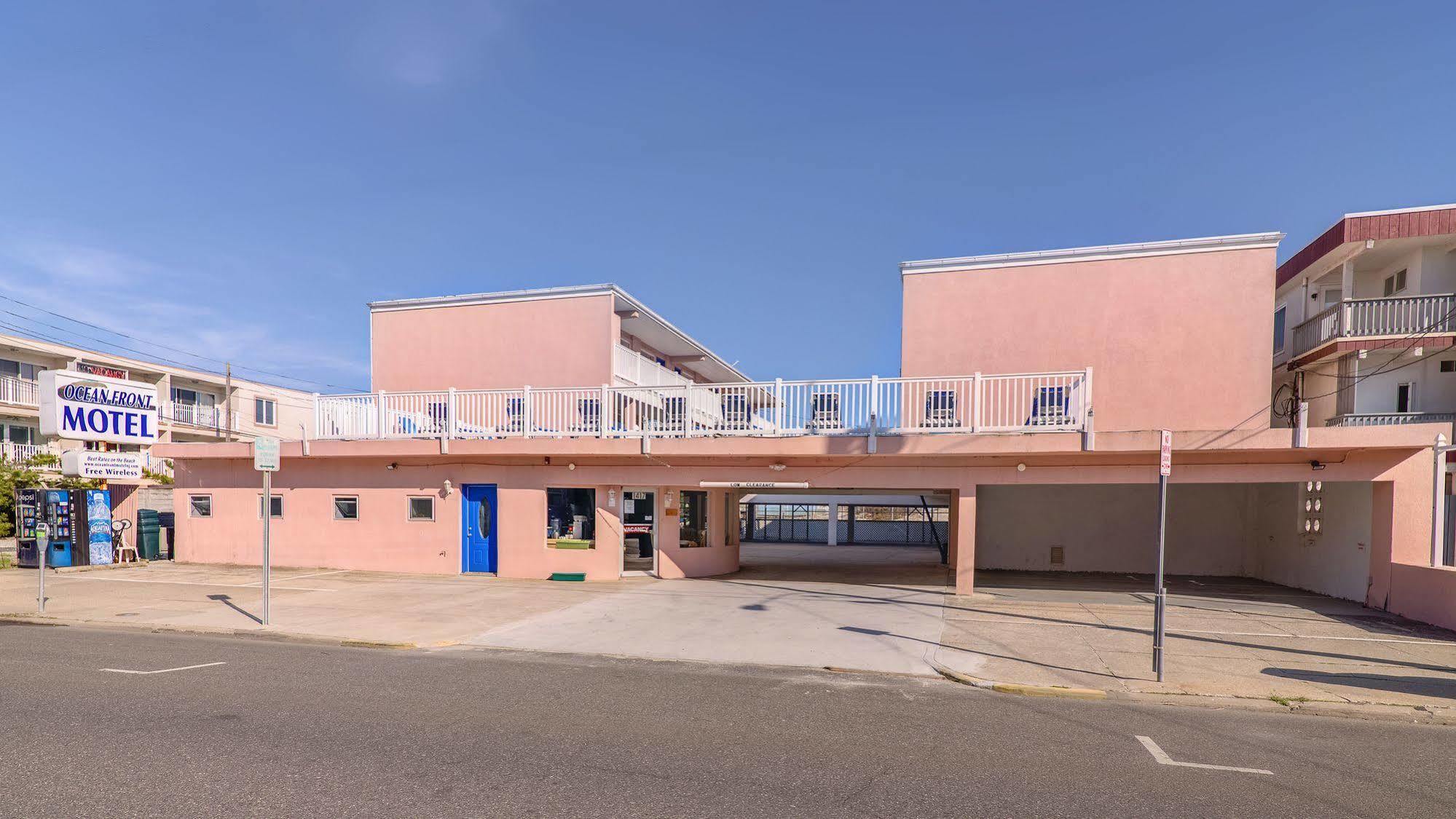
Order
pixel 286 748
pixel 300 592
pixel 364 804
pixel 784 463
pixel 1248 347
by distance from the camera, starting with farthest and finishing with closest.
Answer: pixel 1248 347 < pixel 784 463 < pixel 300 592 < pixel 286 748 < pixel 364 804

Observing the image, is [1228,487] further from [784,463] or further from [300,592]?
[300,592]

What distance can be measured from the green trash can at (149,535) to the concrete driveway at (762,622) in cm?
1425

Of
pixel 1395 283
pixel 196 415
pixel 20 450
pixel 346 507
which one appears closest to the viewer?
pixel 346 507

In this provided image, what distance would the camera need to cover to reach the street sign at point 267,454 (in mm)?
10984

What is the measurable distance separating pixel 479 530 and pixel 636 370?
7.68 meters

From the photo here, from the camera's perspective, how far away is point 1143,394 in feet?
57.4

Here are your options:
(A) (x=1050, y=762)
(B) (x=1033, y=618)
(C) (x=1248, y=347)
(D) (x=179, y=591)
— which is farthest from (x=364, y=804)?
(C) (x=1248, y=347)

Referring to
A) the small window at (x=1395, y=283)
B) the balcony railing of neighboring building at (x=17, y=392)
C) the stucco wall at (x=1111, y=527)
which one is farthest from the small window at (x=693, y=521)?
the balcony railing of neighboring building at (x=17, y=392)

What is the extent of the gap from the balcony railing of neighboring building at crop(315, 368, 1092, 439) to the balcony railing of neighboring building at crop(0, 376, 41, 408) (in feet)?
84.6

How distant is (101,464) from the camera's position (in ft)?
58.7

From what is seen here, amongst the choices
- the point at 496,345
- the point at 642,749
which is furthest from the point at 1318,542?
the point at 496,345

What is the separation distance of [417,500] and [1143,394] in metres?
17.9

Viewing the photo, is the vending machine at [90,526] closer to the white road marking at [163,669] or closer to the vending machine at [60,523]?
the vending machine at [60,523]

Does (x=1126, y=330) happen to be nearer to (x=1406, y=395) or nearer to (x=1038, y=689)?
(x=1406, y=395)
